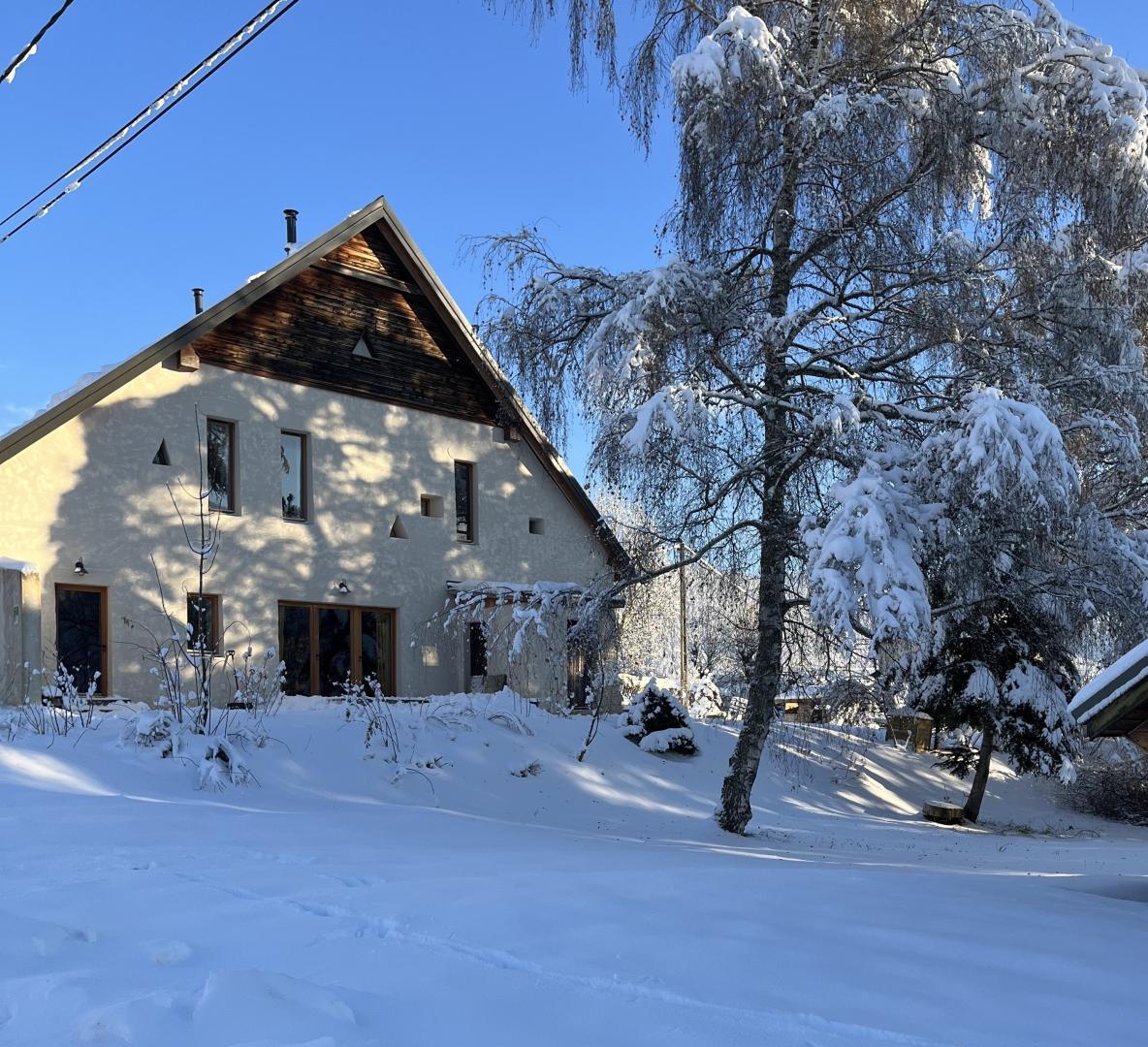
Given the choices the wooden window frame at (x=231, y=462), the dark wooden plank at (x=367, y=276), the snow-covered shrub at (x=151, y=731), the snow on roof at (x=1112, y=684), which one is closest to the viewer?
the snow on roof at (x=1112, y=684)

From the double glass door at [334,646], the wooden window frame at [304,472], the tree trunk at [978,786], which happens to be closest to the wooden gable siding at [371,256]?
the wooden window frame at [304,472]

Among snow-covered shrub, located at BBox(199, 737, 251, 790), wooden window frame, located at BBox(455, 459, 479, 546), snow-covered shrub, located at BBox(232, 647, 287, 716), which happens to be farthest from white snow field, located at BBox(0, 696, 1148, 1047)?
wooden window frame, located at BBox(455, 459, 479, 546)

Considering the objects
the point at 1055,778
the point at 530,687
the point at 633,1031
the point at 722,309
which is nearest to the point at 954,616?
the point at 722,309

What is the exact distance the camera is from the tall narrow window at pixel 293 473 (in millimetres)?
18516

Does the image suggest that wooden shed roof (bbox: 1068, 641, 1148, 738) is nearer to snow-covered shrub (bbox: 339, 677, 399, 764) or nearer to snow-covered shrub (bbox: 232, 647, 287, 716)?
snow-covered shrub (bbox: 339, 677, 399, 764)

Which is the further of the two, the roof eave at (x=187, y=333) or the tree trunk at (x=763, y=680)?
the roof eave at (x=187, y=333)

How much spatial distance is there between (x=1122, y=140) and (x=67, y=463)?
13002mm

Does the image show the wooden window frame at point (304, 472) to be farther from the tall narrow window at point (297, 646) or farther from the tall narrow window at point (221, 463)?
the tall narrow window at point (297, 646)

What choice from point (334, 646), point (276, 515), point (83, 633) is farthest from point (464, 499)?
point (83, 633)

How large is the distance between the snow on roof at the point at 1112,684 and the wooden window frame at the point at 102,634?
41.6ft

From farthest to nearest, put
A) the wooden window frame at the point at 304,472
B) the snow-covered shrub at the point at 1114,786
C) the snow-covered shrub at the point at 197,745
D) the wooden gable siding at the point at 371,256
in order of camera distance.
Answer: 1. the snow-covered shrub at the point at 1114,786
2. the wooden gable siding at the point at 371,256
3. the wooden window frame at the point at 304,472
4. the snow-covered shrub at the point at 197,745

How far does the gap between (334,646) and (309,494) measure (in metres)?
2.41

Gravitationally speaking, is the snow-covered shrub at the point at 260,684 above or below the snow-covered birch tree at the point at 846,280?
below

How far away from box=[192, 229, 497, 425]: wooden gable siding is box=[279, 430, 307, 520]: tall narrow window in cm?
96
